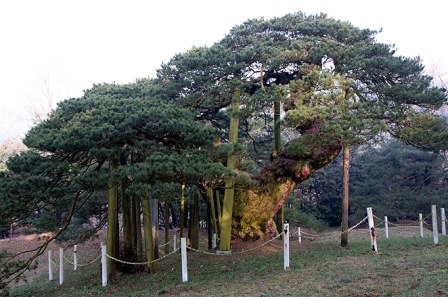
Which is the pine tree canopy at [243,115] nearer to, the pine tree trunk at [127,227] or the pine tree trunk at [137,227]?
the pine tree trunk at [127,227]

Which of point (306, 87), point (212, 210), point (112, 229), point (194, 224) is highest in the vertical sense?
point (306, 87)

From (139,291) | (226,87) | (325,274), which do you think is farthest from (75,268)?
(325,274)

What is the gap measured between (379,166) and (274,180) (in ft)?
61.8

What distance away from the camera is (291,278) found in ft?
23.9

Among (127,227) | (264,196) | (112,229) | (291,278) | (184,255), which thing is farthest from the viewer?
(264,196)

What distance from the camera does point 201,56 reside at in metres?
11.3

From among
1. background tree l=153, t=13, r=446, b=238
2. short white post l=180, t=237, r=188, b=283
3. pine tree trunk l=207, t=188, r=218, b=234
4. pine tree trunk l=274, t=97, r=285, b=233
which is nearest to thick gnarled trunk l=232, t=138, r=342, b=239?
background tree l=153, t=13, r=446, b=238

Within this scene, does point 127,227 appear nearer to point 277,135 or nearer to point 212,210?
point 212,210

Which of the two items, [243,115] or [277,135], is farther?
[277,135]

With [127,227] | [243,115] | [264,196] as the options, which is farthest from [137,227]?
[243,115]

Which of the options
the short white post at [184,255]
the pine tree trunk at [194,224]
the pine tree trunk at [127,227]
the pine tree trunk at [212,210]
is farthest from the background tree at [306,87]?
the short white post at [184,255]

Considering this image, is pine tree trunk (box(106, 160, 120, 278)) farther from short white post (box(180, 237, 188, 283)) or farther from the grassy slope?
short white post (box(180, 237, 188, 283))

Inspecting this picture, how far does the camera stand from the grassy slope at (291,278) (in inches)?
224

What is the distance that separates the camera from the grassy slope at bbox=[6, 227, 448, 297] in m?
5.69
